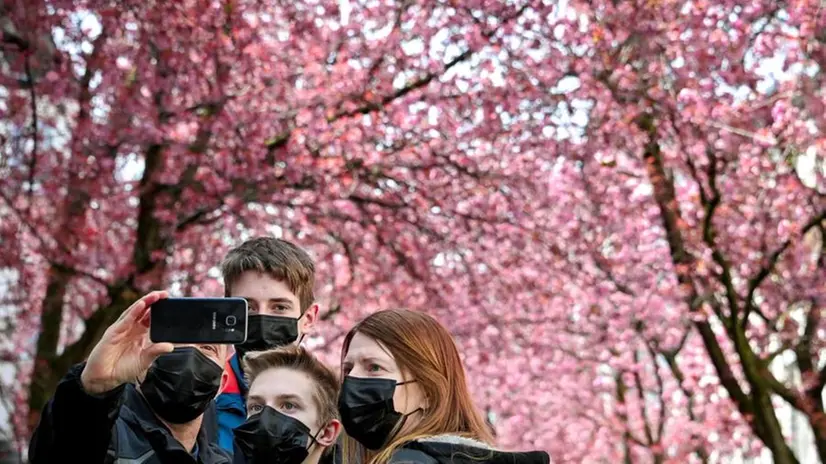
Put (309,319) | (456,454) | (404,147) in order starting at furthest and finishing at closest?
(404,147)
(309,319)
(456,454)

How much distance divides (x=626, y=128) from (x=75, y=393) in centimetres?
895

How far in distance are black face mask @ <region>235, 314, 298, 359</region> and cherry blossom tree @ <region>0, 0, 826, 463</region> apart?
554cm

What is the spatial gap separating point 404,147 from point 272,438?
321 inches

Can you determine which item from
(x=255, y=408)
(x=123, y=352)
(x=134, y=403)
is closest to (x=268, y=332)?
(x=255, y=408)

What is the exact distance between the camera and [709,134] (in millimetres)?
12156

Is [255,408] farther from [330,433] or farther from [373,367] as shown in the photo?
[373,367]

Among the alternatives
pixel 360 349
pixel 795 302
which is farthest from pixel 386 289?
pixel 360 349

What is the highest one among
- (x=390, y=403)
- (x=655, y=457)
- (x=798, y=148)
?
(x=798, y=148)

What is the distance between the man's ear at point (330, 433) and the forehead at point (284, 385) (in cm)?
10

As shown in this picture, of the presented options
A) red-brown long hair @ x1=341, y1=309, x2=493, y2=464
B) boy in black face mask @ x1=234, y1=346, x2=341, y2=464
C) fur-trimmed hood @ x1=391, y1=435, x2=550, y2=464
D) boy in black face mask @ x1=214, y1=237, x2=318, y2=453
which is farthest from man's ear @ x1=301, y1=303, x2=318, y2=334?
fur-trimmed hood @ x1=391, y1=435, x2=550, y2=464

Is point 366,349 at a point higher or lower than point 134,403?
higher

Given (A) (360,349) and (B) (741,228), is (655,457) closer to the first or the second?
(B) (741,228)

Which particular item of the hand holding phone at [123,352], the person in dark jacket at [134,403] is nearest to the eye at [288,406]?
the person in dark jacket at [134,403]

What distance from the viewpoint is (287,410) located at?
3.79m
